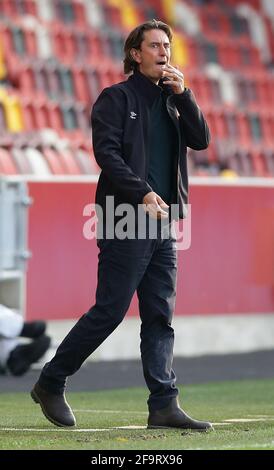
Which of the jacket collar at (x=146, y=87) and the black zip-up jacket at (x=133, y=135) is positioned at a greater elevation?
the jacket collar at (x=146, y=87)

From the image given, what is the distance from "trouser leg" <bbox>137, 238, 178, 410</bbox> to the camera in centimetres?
646

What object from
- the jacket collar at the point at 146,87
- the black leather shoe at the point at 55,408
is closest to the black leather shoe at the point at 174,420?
the black leather shoe at the point at 55,408

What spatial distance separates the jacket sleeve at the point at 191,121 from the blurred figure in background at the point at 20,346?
190 inches

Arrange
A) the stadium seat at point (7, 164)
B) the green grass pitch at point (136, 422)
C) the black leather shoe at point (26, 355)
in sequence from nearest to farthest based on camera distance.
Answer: the green grass pitch at point (136, 422)
the black leather shoe at point (26, 355)
the stadium seat at point (7, 164)

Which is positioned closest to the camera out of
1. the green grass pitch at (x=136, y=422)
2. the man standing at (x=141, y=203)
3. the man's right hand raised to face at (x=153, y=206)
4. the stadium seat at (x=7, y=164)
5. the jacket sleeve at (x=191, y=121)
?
the green grass pitch at (x=136, y=422)

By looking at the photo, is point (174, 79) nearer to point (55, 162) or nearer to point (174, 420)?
point (174, 420)

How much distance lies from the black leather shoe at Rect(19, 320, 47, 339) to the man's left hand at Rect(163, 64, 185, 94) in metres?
5.05

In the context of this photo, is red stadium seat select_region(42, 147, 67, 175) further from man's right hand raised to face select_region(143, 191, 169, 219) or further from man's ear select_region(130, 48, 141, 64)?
man's right hand raised to face select_region(143, 191, 169, 219)

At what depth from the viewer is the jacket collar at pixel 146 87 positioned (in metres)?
6.43

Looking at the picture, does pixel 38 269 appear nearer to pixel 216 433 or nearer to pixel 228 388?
pixel 228 388

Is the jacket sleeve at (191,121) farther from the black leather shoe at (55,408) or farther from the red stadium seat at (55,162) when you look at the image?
the red stadium seat at (55,162)

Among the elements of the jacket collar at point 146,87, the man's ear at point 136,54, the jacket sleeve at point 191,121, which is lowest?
the jacket sleeve at point 191,121

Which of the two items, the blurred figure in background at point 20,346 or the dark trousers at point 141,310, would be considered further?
the blurred figure in background at point 20,346

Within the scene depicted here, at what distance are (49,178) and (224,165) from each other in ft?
22.0
